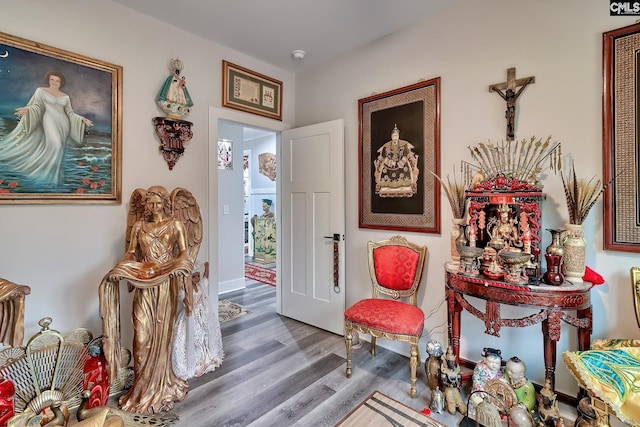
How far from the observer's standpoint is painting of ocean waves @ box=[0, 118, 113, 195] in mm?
1873

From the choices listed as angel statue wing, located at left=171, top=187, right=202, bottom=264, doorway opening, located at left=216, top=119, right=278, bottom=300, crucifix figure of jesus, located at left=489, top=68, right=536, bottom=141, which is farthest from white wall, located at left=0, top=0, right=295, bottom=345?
crucifix figure of jesus, located at left=489, top=68, right=536, bottom=141

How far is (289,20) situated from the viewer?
8.04 ft

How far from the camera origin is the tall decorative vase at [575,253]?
1.66m

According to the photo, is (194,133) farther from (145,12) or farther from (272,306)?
(272,306)

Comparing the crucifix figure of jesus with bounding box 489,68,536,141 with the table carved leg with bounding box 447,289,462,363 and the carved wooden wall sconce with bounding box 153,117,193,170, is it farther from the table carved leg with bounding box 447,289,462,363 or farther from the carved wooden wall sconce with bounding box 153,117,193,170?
the carved wooden wall sconce with bounding box 153,117,193,170

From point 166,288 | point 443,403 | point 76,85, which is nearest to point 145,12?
point 76,85

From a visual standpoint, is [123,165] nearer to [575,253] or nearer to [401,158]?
[401,158]

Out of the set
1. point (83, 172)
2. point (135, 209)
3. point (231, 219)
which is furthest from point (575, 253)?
point (231, 219)

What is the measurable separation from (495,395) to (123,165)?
301 cm

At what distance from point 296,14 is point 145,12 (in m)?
1.19

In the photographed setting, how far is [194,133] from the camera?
2.69 meters

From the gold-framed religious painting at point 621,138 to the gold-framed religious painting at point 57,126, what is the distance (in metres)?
3.21

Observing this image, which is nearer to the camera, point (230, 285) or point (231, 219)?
point (230, 285)

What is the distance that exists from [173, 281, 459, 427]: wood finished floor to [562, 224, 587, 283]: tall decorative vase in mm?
1110
